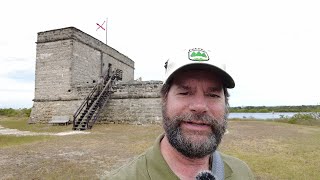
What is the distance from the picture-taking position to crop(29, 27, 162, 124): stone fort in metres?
18.4

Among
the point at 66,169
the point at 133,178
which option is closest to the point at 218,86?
the point at 133,178

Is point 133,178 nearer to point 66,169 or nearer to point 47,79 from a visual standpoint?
point 66,169

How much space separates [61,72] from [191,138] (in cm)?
1974

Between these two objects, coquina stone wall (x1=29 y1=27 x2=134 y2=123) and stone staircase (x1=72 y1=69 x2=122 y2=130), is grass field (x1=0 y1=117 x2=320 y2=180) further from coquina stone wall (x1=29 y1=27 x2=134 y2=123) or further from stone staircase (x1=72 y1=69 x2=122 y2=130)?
coquina stone wall (x1=29 y1=27 x2=134 y2=123)

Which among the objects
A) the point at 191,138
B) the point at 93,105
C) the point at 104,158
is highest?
the point at 93,105

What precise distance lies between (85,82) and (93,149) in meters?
12.4

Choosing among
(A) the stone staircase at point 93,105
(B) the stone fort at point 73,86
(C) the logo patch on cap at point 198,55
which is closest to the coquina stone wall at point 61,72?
(B) the stone fort at point 73,86

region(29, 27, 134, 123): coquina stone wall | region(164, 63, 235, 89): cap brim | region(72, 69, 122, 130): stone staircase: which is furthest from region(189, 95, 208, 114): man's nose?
region(29, 27, 134, 123): coquina stone wall

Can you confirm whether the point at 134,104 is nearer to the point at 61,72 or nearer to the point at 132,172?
the point at 61,72

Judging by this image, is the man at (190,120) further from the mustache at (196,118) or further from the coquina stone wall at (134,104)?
the coquina stone wall at (134,104)

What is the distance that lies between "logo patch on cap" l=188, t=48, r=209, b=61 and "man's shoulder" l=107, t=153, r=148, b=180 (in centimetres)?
62

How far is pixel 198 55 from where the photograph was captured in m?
1.56

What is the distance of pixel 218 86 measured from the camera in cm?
164

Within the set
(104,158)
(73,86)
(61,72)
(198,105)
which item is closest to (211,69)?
(198,105)
